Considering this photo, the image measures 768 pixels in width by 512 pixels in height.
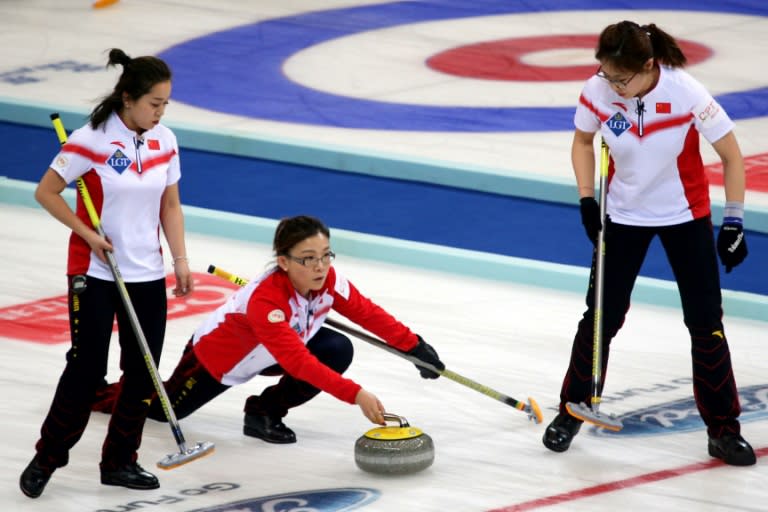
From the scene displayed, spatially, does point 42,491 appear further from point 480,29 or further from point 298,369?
point 480,29

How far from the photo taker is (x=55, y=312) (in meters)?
7.07

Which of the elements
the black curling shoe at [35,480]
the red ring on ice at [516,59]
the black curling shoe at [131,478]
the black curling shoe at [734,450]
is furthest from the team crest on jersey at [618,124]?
the red ring on ice at [516,59]

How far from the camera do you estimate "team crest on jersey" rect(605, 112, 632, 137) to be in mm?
5164

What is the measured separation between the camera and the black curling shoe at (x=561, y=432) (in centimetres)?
538

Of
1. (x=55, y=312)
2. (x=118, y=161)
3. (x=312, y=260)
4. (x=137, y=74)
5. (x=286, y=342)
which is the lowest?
(x=55, y=312)

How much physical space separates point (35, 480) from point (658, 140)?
2224 millimetres

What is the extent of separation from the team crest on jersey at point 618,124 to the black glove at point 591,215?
0.77 ft

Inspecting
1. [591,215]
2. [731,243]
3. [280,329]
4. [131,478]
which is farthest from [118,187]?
[731,243]

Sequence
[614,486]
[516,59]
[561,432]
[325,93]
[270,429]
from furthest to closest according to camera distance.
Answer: [516,59], [325,93], [270,429], [561,432], [614,486]

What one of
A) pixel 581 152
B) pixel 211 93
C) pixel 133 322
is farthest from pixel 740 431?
pixel 211 93

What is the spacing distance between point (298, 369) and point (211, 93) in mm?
6759

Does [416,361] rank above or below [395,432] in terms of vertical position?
above

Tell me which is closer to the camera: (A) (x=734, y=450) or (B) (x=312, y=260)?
(B) (x=312, y=260)

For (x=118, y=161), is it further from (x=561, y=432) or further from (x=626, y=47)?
(x=561, y=432)
